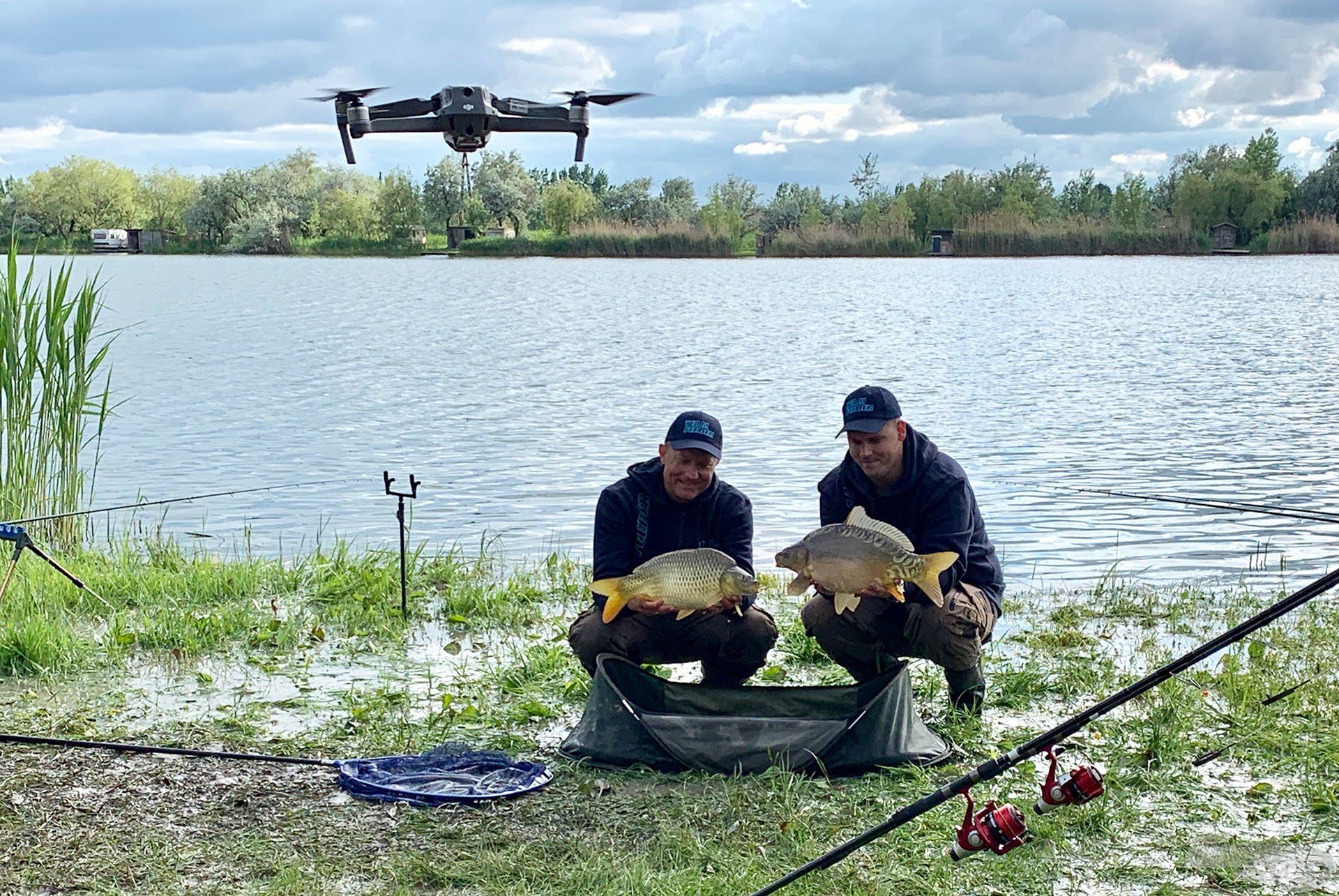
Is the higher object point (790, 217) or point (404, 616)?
Result: point (790, 217)

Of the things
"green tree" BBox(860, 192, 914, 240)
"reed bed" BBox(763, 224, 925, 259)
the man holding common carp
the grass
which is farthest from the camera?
"green tree" BBox(860, 192, 914, 240)

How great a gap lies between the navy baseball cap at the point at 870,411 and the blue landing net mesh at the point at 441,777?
1.26 meters

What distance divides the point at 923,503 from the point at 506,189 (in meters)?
47.6

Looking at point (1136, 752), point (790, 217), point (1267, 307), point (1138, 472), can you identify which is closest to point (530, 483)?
point (1138, 472)

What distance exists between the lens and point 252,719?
423cm

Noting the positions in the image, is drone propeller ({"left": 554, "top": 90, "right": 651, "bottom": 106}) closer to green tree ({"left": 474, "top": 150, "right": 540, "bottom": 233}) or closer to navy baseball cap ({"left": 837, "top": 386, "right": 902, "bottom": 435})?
navy baseball cap ({"left": 837, "top": 386, "right": 902, "bottom": 435})

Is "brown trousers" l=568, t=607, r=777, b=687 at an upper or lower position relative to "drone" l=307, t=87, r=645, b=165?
lower

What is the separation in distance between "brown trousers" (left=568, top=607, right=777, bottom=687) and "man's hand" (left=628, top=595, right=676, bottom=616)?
0.23 metres

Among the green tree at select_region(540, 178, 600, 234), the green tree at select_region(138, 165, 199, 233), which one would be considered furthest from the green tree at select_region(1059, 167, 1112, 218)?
the green tree at select_region(138, 165, 199, 233)

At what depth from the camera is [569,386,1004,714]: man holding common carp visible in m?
3.70

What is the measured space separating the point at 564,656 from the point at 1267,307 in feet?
80.8

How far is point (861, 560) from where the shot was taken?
3645mm

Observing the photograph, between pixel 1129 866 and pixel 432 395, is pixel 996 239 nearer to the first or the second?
pixel 432 395

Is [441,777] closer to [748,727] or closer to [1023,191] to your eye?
[748,727]
